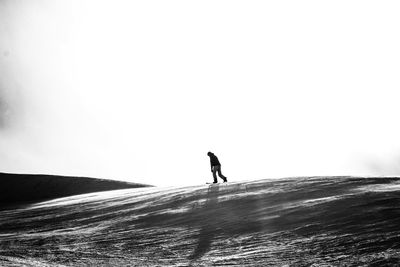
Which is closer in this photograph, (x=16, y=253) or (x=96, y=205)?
(x=16, y=253)

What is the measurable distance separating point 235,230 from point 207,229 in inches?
37.0

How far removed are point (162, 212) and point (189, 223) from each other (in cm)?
246

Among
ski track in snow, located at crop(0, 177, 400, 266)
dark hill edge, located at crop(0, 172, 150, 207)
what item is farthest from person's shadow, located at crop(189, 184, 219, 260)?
dark hill edge, located at crop(0, 172, 150, 207)

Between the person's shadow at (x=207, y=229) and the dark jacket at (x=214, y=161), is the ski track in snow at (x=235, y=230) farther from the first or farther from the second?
the dark jacket at (x=214, y=161)

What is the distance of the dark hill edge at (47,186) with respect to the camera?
40625mm

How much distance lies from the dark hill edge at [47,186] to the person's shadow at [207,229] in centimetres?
2467

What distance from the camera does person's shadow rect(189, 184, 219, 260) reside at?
10237 millimetres

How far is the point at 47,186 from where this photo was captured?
43531mm

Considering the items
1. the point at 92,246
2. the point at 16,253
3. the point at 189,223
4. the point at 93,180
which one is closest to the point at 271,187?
the point at 189,223

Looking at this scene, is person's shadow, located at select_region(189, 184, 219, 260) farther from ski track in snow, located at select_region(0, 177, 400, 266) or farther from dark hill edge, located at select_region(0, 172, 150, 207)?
dark hill edge, located at select_region(0, 172, 150, 207)

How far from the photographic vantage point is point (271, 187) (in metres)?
17.0

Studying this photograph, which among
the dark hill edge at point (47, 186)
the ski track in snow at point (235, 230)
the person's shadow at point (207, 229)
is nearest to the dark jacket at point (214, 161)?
the ski track in snow at point (235, 230)

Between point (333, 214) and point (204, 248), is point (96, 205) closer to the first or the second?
point (204, 248)

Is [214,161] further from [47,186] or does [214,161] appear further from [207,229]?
[47,186]
